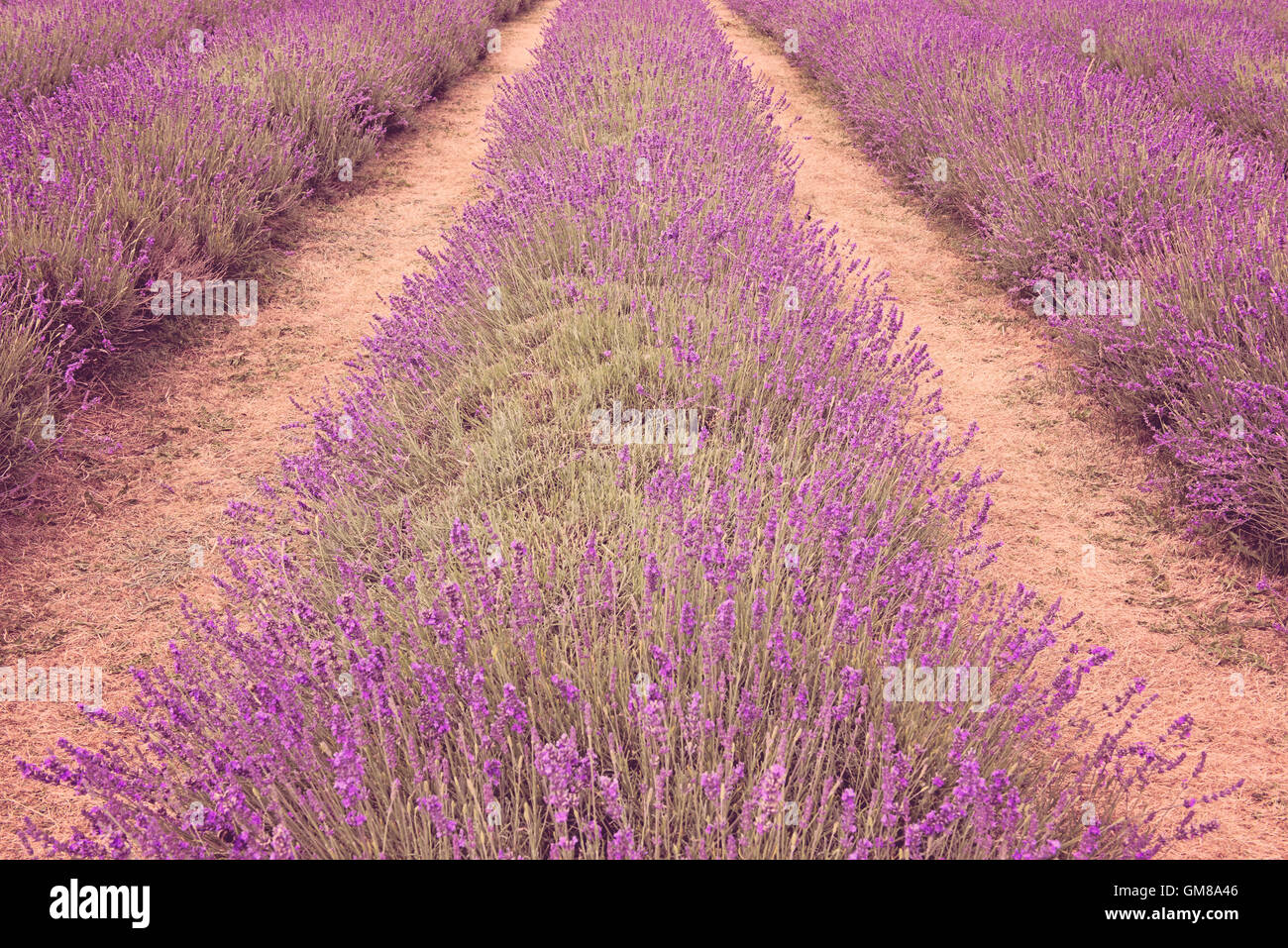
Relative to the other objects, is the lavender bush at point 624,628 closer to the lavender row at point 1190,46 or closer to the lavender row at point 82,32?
the lavender row at point 1190,46

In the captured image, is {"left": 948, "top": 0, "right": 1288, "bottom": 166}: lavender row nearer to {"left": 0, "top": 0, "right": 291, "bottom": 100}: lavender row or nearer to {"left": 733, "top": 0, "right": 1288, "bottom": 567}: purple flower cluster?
{"left": 733, "top": 0, "right": 1288, "bottom": 567}: purple flower cluster

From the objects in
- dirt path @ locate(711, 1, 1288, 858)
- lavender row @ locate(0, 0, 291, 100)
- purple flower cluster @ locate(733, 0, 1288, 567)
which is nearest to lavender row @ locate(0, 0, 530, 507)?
lavender row @ locate(0, 0, 291, 100)

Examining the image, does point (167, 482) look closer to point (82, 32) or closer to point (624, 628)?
point (624, 628)

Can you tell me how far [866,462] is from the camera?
267 centimetres

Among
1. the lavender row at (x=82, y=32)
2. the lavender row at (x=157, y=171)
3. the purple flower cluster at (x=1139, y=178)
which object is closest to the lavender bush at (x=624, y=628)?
the purple flower cluster at (x=1139, y=178)

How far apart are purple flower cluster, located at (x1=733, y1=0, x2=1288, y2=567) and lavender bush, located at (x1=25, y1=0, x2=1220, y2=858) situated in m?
0.96

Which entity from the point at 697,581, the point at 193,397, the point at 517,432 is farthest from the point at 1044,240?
the point at 193,397

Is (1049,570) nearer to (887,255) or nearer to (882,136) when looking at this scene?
(887,255)

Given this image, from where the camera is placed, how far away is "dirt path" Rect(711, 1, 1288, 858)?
228cm

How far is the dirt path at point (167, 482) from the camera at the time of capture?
262 centimetres

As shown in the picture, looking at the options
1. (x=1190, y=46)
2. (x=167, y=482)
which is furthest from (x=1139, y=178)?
(x=167, y=482)

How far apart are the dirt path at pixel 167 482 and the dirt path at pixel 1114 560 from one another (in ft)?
9.70

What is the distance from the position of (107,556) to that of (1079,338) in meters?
4.43

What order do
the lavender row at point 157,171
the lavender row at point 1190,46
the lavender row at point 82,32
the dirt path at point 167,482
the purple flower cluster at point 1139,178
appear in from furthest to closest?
the lavender row at point 82,32 < the lavender row at point 1190,46 < the lavender row at point 157,171 < the purple flower cluster at point 1139,178 < the dirt path at point 167,482
